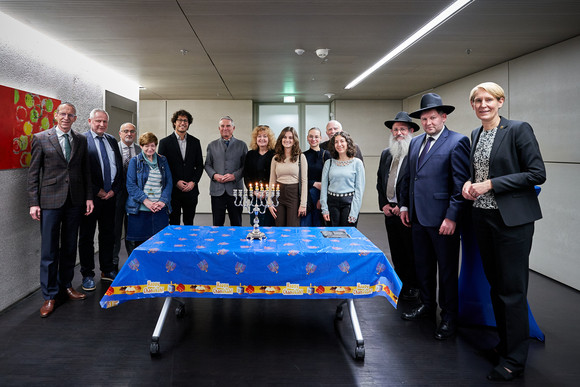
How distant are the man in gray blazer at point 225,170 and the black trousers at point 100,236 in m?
1.12

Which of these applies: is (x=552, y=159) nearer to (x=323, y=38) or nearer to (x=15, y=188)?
(x=323, y=38)

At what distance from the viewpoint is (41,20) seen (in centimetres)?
355

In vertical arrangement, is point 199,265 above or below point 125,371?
above

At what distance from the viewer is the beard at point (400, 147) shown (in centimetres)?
345

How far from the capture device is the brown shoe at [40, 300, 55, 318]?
3102mm

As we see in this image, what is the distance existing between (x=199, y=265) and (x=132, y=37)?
3.08 m

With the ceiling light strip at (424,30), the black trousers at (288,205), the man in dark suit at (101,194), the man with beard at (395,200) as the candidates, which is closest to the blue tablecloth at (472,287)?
the man with beard at (395,200)

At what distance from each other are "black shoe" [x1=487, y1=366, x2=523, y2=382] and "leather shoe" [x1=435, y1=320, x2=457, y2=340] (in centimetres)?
50

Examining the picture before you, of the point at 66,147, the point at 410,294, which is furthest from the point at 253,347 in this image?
the point at 66,147

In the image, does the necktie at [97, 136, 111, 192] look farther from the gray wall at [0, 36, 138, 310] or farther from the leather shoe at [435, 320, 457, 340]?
the leather shoe at [435, 320, 457, 340]

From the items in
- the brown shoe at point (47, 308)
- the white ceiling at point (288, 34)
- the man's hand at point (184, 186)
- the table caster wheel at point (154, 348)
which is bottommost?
the table caster wheel at point (154, 348)

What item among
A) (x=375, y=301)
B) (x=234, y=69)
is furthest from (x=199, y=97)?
(x=375, y=301)

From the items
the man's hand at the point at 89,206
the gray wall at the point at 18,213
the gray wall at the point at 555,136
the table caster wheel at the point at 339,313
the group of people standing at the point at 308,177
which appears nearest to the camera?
the table caster wheel at the point at 339,313

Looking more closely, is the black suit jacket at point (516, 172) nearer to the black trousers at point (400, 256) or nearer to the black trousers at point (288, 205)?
the black trousers at point (400, 256)
